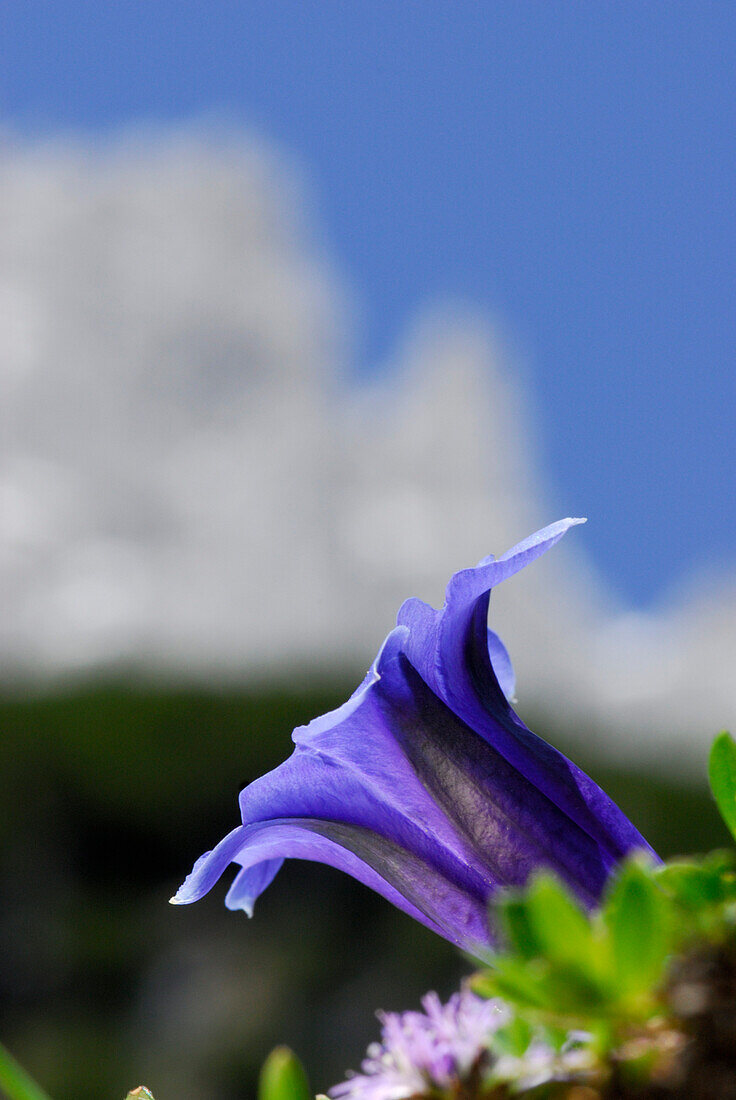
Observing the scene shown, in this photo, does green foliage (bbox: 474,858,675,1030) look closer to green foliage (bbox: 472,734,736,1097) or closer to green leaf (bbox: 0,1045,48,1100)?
green foliage (bbox: 472,734,736,1097)

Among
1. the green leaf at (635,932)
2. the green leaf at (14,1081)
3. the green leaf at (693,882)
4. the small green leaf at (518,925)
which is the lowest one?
the green leaf at (693,882)

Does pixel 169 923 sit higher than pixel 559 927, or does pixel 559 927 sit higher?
pixel 169 923

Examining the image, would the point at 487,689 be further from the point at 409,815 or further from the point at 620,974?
the point at 620,974

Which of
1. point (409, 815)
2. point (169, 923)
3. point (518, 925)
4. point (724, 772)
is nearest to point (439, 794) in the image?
point (409, 815)

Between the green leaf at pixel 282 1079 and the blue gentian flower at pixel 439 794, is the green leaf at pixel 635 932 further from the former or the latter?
the blue gentian flower at pixel 439 794

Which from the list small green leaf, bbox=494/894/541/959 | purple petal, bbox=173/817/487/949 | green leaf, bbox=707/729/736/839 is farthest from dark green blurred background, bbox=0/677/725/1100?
small green leaf, bbox=494/894/541/959

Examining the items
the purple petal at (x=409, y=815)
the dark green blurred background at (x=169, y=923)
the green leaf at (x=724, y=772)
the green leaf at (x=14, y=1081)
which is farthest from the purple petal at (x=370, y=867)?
the dark green blurred background at (x=169, y=923)

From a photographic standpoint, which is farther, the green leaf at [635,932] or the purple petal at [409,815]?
the purple petal at [409,815]
